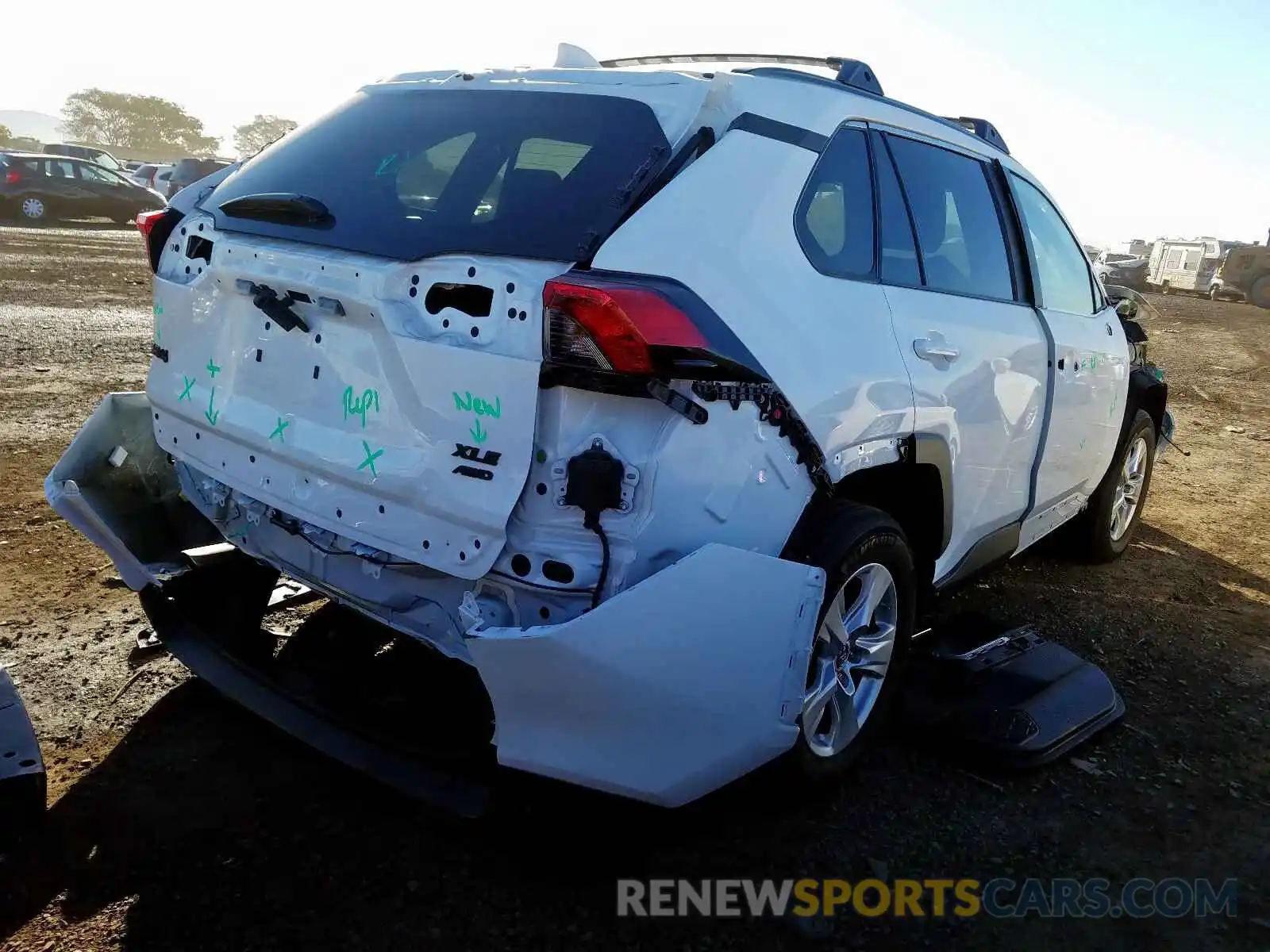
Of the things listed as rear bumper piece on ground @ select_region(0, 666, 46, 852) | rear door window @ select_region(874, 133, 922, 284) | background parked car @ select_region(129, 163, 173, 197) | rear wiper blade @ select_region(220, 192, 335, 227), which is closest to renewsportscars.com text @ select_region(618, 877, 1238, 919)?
rear bumper piece on ground @ select_region(0, 666, 46, 852)

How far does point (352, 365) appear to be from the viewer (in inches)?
97.7

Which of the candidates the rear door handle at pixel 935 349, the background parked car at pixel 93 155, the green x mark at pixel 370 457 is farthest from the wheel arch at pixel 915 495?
the background parked car at pixel 93 155

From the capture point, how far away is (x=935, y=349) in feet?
10.1

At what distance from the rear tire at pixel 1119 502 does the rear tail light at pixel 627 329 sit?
365cm

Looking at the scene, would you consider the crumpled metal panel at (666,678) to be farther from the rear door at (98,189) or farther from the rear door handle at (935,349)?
the rear door at (98,189)

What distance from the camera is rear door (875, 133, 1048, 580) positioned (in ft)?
10.1

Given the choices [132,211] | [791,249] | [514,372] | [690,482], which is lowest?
[132,211]

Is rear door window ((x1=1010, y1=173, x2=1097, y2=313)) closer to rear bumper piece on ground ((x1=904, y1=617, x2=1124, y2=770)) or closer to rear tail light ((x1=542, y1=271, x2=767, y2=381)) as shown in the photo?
rear bumper piece on ground ((x1=904, y1=617, x2=1124, y2=770))

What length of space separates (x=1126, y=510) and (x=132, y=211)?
23168 mm

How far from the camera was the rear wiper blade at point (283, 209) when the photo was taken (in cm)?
263

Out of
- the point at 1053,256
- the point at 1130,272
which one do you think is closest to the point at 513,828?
the point at 1053,256

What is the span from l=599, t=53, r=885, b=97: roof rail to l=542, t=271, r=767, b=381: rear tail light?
1.24m

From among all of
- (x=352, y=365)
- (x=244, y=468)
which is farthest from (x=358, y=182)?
(x=244, y=468)

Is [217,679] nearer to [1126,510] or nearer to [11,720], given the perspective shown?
[11,720]
